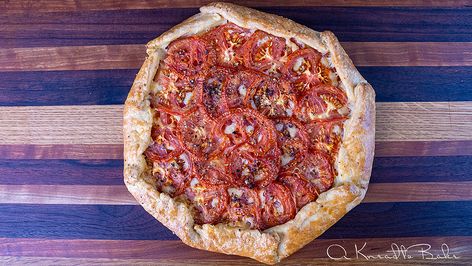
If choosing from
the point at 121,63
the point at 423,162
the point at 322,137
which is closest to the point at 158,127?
the point at 121,63

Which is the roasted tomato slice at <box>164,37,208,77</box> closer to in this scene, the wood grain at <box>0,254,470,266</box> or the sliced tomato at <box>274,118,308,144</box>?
the sliced tomato at <box>274,118,308,144</box>

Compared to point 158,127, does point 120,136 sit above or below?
below

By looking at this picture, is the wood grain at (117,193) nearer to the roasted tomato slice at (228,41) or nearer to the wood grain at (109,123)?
the wood grain at (109,123)

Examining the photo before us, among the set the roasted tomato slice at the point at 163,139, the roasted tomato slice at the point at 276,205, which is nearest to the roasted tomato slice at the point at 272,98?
the roasted tomato slice at the point at 276,205

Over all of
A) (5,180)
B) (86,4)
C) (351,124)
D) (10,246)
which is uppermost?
(86,4)

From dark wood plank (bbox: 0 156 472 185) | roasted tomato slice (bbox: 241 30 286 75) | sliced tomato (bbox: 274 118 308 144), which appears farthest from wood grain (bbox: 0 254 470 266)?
roasted tomato slice (bbox: 241 30 286 75)

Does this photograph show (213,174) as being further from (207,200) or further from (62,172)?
(62,172)

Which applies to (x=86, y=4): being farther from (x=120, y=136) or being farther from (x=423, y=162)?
(x=423, y=162)

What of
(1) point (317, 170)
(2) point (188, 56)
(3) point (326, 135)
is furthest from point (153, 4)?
(1) point (317, 170)
